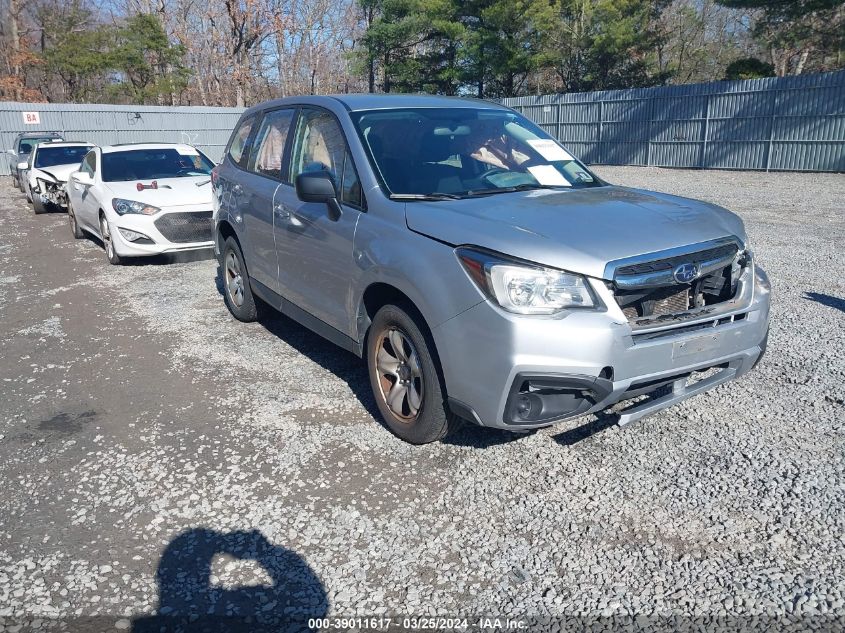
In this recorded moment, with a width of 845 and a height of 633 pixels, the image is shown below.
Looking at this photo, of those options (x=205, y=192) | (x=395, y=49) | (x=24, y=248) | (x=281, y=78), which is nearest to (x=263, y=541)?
(x=205, y=192)

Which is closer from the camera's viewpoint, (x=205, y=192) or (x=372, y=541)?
(x=372, y=541)

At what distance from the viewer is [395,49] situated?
38219mm

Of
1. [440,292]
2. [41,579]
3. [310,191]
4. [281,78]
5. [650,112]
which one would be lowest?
[41,579]

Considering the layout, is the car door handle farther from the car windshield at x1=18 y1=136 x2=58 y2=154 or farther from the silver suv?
the car windshield at x1=18 y1=136 x2=58 y2=154

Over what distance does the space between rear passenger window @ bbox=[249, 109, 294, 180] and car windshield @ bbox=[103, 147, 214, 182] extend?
16.0 feet

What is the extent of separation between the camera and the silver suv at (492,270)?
3172 millimetres

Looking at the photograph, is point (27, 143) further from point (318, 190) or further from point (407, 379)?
point (407, 379)

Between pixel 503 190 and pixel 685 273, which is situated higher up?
pixel 503 190

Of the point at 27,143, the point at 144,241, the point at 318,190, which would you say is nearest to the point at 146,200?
the point at 144,241

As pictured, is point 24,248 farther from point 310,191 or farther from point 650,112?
point 650,112

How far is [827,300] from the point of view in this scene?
6629mm

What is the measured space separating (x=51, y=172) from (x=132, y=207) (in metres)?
7.78

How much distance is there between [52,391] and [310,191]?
254 centimetres

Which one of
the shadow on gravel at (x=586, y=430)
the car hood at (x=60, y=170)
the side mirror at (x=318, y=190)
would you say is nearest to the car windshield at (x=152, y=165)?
the car hood at (x=60, y=170)
